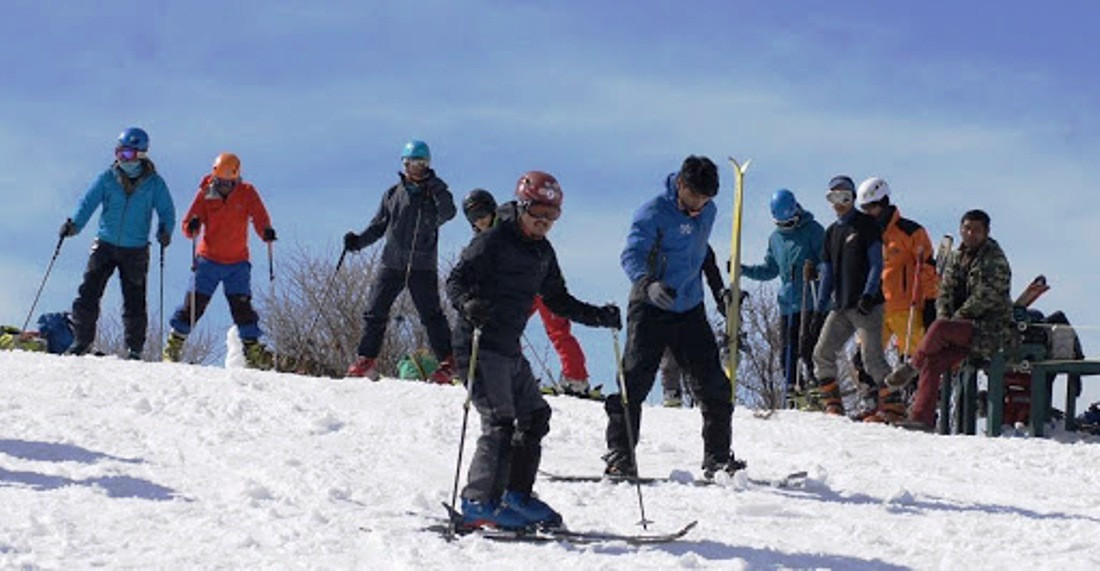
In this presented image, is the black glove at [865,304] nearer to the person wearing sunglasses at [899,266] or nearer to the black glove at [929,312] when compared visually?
the person wearing sunglasses at [899,266]

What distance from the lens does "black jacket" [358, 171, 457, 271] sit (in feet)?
44.0

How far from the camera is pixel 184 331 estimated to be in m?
14.7

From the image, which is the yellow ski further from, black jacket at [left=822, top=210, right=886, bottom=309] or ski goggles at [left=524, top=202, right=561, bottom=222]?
ski goggles at [left=524, top=202, right=561, bottom=222]

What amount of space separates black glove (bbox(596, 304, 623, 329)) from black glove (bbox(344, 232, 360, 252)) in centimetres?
653

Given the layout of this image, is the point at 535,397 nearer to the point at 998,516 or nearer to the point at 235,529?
the point at 235,529

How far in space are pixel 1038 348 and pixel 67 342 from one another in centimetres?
981

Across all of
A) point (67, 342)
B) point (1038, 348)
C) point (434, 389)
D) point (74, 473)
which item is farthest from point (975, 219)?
point (67, 342)

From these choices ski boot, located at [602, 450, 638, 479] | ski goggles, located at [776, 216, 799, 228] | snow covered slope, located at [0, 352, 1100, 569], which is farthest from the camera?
ski goggles, located at [776, 216, 799, 228]

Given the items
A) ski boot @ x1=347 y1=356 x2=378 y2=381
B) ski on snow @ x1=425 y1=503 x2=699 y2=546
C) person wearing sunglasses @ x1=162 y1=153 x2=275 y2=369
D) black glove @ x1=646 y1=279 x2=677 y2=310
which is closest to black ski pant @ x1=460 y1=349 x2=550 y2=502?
ski on snow @ x1=425 y1=503 x2=699 y2=546

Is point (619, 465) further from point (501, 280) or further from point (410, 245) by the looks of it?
point (410, 245)

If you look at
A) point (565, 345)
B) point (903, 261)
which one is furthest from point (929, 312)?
point (565, 345)

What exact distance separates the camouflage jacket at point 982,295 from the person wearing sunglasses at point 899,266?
1.15ft

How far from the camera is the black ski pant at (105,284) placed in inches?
558

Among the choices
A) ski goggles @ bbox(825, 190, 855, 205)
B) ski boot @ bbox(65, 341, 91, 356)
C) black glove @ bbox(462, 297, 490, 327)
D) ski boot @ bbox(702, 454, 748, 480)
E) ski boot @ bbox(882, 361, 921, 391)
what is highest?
ski goggles @ bbox(825, 190, 855, 205)
